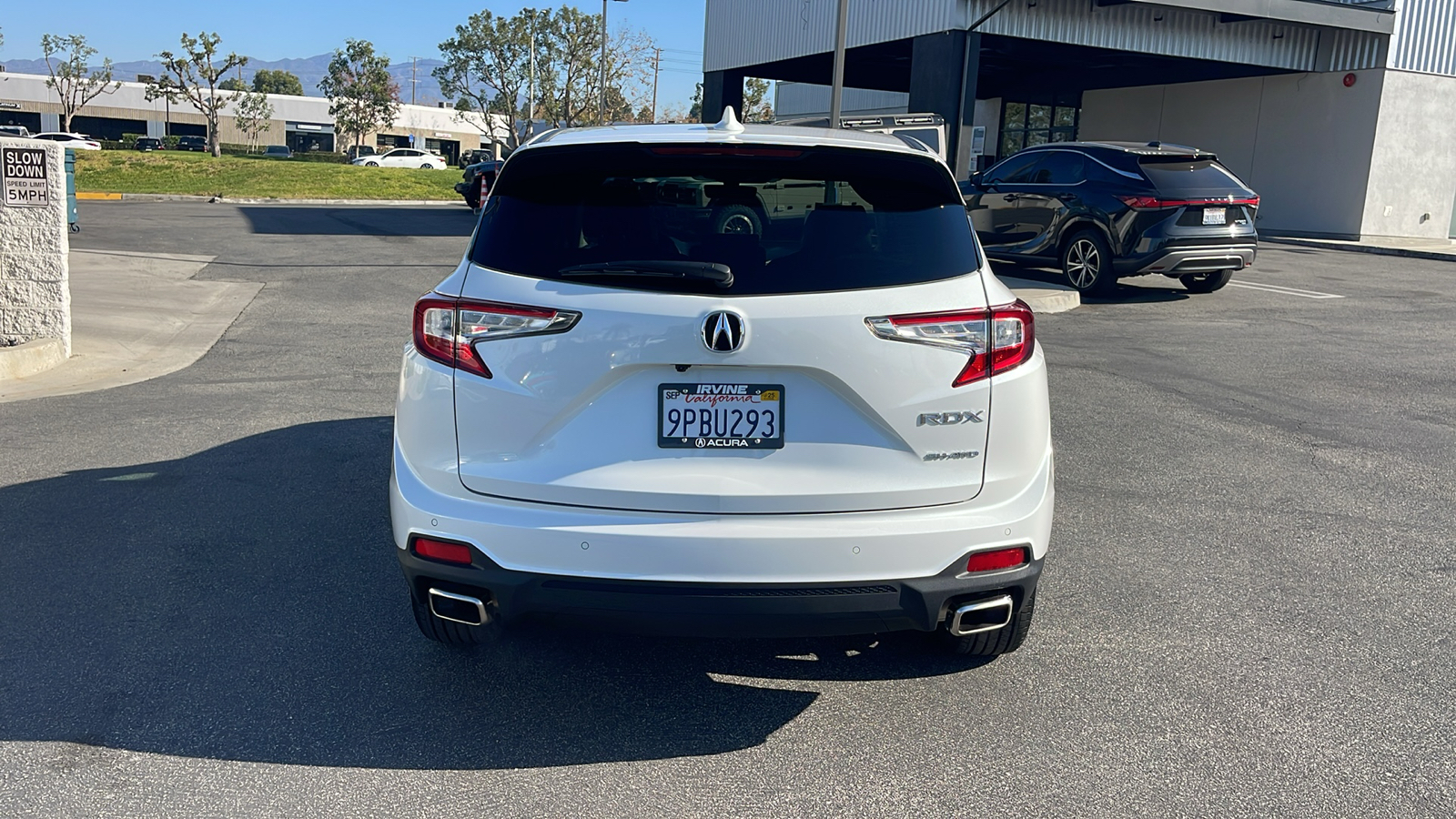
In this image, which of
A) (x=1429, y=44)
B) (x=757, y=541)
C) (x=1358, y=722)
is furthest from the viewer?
(x=1429, y=44)

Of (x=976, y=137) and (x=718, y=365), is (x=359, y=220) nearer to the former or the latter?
(x=976, y=137)

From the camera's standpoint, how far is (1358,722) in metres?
3.60

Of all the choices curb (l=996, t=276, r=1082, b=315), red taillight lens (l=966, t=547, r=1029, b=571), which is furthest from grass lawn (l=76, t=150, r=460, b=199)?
red taillight lens (l=966, t=547, r=1029, b=571)

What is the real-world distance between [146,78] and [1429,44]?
Answer: 70.3 metres

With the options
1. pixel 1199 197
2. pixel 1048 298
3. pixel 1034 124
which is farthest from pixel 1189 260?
pixel 1034 124

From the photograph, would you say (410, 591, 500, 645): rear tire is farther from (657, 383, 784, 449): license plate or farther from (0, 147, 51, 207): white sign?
(0, 147, 51, 207): white sign

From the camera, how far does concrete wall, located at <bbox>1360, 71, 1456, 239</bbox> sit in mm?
28734

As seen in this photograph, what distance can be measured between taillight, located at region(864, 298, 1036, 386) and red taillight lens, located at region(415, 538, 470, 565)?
1258 millimetres

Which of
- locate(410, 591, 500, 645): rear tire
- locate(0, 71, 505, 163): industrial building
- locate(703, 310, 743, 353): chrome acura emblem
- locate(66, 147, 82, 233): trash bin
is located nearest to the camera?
locate(703, 310, 743, 353): chrome acura emblem

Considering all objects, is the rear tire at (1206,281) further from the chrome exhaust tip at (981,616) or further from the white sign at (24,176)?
the chrome exhaust tip at (981,616)

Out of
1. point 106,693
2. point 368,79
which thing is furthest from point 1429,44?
point 368,79

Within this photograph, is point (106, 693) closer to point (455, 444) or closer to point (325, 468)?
point (455, 444)

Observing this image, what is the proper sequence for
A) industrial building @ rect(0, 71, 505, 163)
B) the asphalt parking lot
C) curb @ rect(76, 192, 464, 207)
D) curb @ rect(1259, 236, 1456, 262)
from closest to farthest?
the asphalt parking lot, curb @ rect(1259, 236, 1456, 262), curb @ rect(76, 192, 464, 207), industrial building @ rect(0, 71, 505, 163)

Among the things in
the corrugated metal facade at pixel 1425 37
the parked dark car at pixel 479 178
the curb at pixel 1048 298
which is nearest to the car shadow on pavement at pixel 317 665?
the curb at pixel 1048 298
